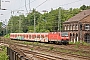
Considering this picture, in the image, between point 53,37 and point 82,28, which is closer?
point 53,37

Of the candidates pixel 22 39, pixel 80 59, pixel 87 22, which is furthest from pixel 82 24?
pixel 80 59

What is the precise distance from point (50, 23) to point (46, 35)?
40.7 metres

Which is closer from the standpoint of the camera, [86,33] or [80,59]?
[80,59]

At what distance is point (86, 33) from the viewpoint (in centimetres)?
5775

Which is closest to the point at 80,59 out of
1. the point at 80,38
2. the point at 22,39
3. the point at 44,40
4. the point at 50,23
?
the point at 44,40

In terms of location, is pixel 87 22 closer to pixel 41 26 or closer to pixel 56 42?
pixel 56 42

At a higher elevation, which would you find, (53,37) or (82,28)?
(82,28)

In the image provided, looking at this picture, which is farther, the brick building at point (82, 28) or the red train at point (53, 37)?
the brick building at point (82, 28)

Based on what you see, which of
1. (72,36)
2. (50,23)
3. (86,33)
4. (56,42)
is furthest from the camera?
(50,23)

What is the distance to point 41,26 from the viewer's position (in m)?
87.7

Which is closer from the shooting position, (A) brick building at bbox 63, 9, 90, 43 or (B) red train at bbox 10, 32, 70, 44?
(B) red train at bbox 10, 32, 70, 44

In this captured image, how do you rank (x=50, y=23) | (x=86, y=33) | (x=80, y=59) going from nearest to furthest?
(x=80, y=59), (x=86, y=33), (x=50, y=23)

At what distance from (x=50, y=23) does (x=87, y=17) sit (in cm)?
2675

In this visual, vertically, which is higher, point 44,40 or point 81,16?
point 81,16
